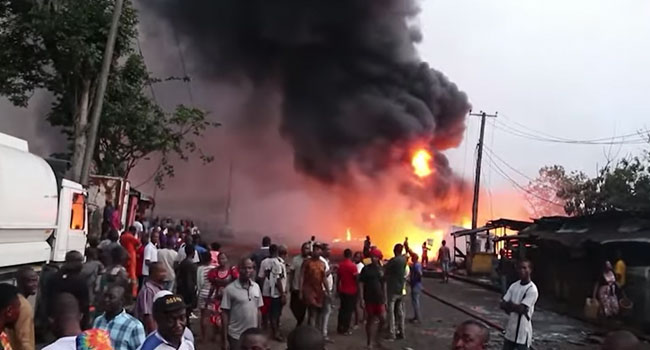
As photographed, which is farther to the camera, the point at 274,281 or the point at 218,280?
the point at 274,281

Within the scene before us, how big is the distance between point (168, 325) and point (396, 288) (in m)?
7.49

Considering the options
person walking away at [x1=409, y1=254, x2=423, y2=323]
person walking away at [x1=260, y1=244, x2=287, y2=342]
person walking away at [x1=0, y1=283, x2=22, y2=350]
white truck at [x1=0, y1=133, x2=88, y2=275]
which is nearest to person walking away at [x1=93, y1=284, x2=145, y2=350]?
person walking away at [x1=0, y1=283, x2=22, y2=350]

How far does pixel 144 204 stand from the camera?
2159cm

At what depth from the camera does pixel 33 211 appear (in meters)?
8.20

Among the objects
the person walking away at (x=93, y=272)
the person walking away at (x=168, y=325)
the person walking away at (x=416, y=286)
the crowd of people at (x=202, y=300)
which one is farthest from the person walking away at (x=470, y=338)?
the person walking away at (x=416, y=286)

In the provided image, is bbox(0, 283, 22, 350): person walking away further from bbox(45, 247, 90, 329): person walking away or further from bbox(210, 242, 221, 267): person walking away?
bbox(210, 242, 221, 267): person walking away

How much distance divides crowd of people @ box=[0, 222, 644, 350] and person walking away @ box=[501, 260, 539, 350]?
0.04 ft

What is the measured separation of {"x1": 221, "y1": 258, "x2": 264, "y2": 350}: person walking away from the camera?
6965 millimetres

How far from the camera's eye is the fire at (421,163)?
1140 inches

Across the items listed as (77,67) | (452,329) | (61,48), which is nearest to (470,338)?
(452,329)

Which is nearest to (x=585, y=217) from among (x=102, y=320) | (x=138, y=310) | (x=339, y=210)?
(x=138, y=310)

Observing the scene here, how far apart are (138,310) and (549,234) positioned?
1602 cm

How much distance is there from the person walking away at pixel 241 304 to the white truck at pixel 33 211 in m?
2.59

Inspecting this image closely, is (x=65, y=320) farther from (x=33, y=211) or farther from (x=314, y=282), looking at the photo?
(x=314, y=282)
